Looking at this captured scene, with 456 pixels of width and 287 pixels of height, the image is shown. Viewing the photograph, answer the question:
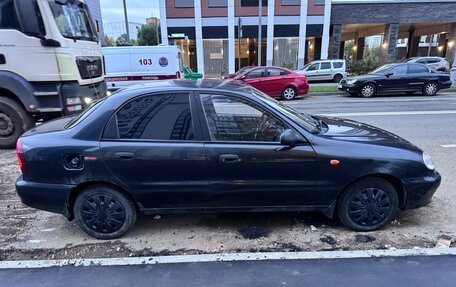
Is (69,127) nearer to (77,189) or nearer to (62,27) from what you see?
(77,189)

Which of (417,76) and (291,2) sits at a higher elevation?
(291,2)

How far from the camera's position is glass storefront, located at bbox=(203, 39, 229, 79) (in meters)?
28.3

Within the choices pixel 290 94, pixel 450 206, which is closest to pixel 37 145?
pixel 450 206

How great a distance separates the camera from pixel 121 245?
10.8ft

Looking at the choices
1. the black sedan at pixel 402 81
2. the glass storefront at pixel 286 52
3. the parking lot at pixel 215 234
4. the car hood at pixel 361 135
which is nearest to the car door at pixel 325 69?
the glass storefront at pixel 286 52

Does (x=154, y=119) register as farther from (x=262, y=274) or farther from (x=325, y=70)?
(x=325, y=70)

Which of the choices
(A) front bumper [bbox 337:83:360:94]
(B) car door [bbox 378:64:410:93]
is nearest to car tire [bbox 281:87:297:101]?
(A) front bumper [bbox 337:83:360:94]

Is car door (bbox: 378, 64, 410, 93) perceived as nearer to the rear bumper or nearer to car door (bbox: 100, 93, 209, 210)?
car door (bbox: 100, 93, 209, 210)

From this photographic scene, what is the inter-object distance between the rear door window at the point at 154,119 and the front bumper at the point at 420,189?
7.30ft

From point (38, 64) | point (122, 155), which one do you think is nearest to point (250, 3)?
point (38, 64)

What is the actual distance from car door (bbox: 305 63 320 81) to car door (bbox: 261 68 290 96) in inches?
→ 337

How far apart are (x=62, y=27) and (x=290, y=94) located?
9551 millimetres

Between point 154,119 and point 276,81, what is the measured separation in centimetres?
1106

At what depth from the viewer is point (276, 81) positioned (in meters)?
13.7
